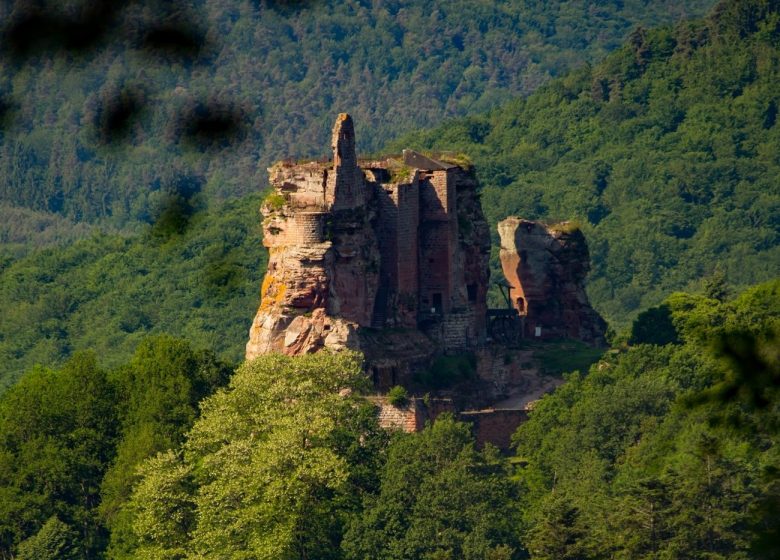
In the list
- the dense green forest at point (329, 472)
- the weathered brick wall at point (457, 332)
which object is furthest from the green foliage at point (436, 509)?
the weathered brick wall at point (457, 332)

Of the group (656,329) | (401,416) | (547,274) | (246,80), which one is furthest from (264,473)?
(246,80)

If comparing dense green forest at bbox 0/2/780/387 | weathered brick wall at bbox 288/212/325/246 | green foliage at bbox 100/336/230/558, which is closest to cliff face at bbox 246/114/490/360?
weathered brick wall at bbox 288/212/325/246

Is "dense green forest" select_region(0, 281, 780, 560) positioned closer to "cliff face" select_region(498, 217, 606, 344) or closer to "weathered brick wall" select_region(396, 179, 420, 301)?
"weathered brick wall" select_region(396, 179, 420, 301)

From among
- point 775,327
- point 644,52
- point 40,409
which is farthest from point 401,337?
point 644,52

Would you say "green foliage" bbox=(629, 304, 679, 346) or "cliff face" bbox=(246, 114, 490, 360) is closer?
"cliff face" bbox=(246, 114, 490, 360)

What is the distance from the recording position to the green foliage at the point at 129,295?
108 metres

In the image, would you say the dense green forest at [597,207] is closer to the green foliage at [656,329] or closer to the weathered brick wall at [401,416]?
the green foliage at [656,329]

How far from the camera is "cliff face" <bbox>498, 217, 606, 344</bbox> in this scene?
8738cm

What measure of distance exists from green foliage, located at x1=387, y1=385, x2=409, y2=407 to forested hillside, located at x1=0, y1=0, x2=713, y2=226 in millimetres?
17839

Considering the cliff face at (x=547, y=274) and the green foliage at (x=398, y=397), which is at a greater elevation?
the cliff face at (x=547, y=274)

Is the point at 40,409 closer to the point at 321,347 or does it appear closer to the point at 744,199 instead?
the point at 321,347

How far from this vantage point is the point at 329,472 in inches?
2569

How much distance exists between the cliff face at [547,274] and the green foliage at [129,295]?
16405 mm

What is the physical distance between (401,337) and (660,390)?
299 inches
